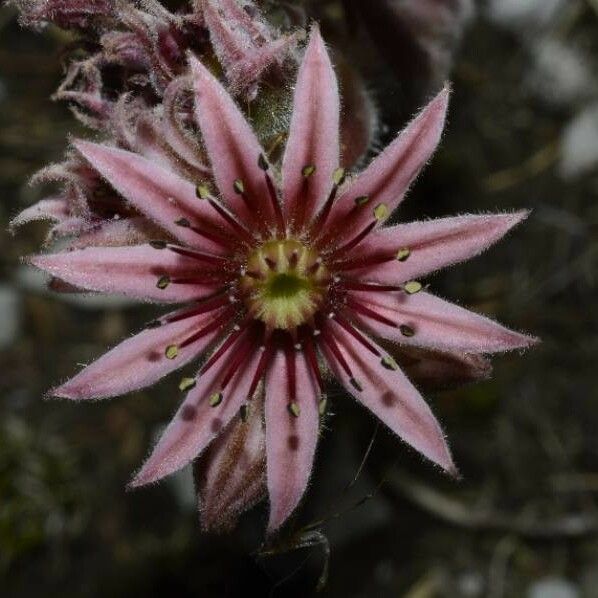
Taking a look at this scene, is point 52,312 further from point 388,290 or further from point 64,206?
point 388,290

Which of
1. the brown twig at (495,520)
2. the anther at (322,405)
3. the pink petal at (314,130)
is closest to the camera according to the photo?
the pink petal at (314,130)

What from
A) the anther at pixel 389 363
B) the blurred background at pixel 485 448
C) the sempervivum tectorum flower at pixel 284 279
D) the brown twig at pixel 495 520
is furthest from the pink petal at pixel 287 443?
the brown twig at pixel 495 520

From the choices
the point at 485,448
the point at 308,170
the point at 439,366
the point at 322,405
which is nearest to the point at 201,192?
the point at 308,170

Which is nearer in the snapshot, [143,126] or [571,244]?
[143,126]

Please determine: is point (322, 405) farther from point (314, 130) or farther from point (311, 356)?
point (314, 130)

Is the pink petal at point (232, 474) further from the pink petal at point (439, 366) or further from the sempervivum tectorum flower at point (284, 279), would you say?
the pink petal at point (439, 366)

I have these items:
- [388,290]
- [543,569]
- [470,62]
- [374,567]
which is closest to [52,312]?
[374,567]

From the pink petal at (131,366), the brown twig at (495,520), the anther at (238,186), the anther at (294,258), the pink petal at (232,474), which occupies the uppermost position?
the anther at (238,186)

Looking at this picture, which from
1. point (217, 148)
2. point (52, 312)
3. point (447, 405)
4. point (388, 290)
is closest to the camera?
point (217, 148)
